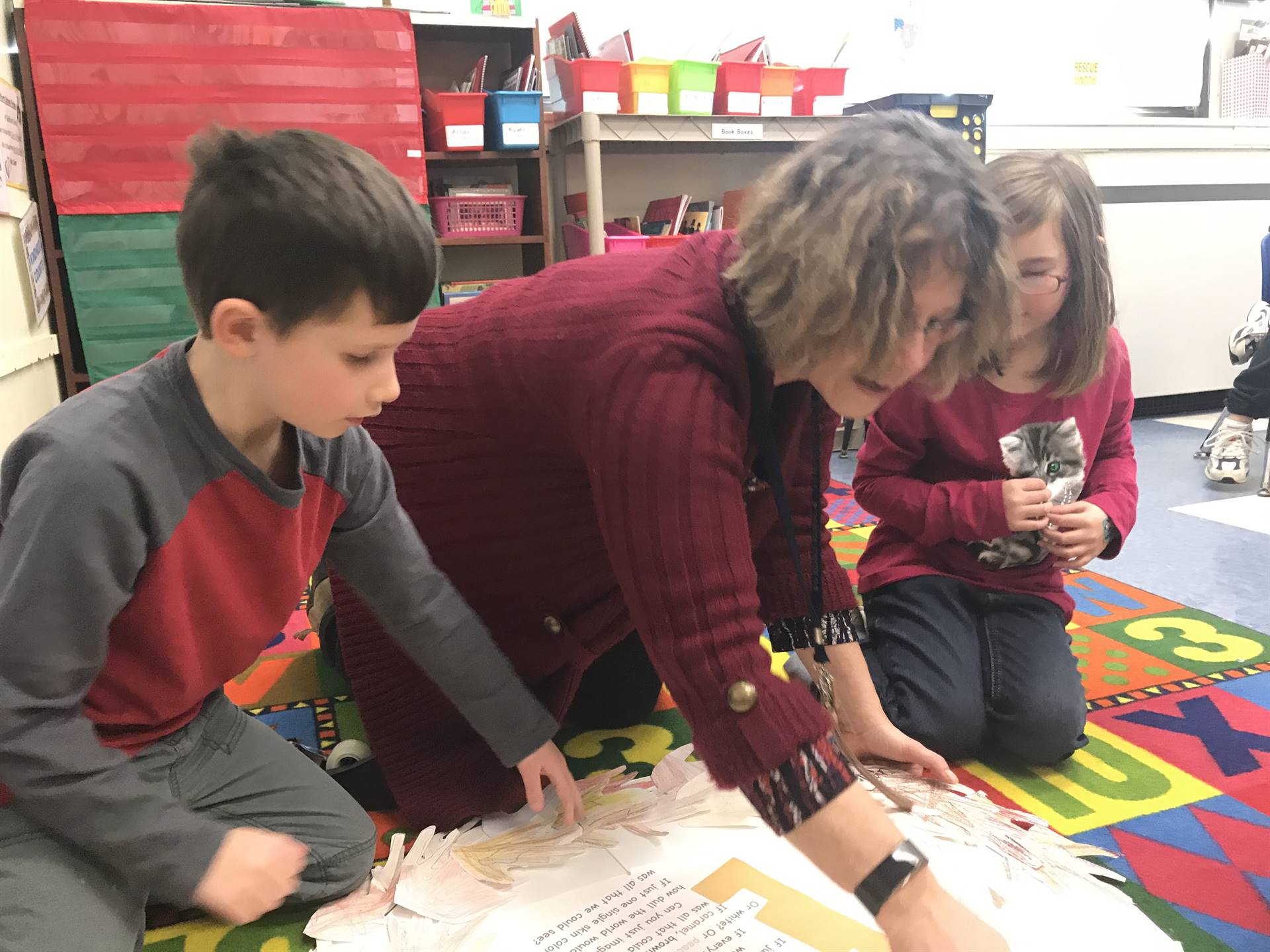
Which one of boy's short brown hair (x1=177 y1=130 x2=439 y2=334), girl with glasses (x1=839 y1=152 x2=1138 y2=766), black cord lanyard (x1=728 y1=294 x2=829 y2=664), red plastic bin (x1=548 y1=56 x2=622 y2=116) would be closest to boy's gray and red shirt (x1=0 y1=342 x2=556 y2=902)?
boy's short brown hair (x1=177 y1=130 x2=439 y2=334)

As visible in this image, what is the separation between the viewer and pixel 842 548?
5.67 ft

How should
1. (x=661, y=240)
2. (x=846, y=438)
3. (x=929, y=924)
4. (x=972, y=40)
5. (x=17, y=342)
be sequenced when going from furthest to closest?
(x=972, y=40), (x=846, y=438), (x=661, y=240), (x=17, y=342), (x=929, y=924)

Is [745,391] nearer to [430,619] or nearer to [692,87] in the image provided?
[430,619]

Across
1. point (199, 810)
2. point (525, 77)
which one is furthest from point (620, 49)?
point (199, 810)

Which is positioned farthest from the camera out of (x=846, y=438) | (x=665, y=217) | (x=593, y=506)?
(x=846, y=438)

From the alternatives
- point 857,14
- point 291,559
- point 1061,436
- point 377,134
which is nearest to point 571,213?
point 377,134

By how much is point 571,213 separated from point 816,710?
6.78 ft

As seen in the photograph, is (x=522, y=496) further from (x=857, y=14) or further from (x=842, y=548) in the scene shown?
(x=857, y=14)

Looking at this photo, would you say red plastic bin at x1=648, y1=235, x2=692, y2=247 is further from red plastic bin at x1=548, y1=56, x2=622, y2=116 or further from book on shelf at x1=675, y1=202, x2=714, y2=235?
red plastic bin at x1=548, y1=56, x2=622, y2=116

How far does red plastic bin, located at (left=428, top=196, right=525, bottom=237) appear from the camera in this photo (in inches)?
86.7

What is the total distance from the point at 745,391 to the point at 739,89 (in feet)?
5.92

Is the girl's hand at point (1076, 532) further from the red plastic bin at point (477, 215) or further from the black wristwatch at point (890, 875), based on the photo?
the red plastic bin at point (477, 215)

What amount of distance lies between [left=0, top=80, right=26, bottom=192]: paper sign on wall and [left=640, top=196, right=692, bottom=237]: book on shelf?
1328 millimetres

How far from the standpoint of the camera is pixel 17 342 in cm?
161
